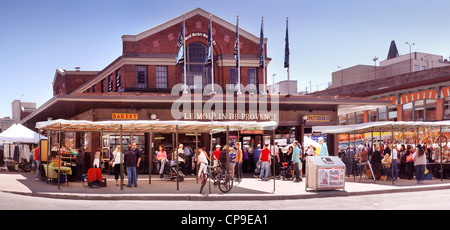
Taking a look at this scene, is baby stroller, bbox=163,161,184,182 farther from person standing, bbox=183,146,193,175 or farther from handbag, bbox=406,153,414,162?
handbag, bbox=406,153,414,162

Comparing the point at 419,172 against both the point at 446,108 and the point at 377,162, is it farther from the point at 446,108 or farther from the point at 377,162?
the point at 446,108

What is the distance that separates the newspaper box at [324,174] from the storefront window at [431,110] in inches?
1026

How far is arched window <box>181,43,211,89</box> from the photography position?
3388 cm

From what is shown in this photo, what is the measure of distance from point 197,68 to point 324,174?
18027 millimetres

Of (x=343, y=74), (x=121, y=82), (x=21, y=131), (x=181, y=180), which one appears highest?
(x=343, y=74)

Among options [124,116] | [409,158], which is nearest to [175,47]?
[124,116]

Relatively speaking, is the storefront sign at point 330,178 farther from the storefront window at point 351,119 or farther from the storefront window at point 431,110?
the storefront window at point 351,119

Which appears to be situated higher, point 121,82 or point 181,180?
point 121,82

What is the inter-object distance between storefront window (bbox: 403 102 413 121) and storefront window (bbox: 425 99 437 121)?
1.98 metres

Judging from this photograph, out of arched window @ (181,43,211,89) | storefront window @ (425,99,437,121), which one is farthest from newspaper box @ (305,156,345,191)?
storefront window @ (425,99,437,121)

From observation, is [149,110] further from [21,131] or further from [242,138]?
[21,131]

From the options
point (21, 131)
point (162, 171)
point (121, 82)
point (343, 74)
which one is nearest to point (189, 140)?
point (162, 171)
